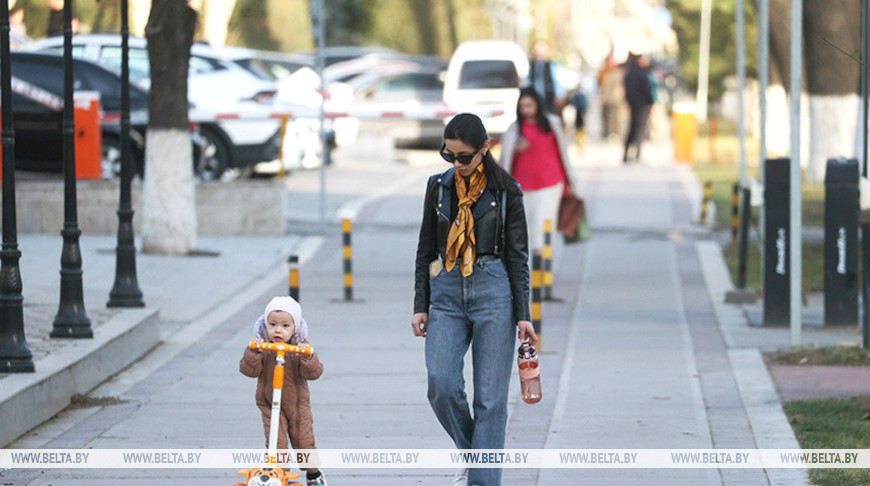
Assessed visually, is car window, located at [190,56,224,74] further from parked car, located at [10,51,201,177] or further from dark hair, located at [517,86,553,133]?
dark hair, located at [517,86,553,133]

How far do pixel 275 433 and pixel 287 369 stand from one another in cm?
28

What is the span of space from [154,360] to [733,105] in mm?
49477

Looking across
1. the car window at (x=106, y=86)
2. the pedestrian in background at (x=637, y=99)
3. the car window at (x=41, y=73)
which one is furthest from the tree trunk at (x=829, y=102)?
the car window at (x=41, y=73)

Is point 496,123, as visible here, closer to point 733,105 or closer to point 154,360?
point 154,360

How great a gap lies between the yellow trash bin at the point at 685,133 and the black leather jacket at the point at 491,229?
21187mm

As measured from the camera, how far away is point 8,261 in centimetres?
839

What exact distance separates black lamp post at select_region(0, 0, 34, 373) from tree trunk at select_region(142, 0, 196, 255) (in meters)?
6.56

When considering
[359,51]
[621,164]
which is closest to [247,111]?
[621,164]

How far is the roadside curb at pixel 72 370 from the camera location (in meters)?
7.80

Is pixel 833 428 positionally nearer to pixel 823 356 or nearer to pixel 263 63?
pixel 823 356

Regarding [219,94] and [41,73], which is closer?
[41,73]

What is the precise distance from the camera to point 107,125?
691 inches

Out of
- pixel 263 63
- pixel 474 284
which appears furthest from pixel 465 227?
pixel 263 63

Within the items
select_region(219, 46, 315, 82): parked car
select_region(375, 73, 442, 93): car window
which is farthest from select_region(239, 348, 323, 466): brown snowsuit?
select_region(375, 73, 442, 93): car window
